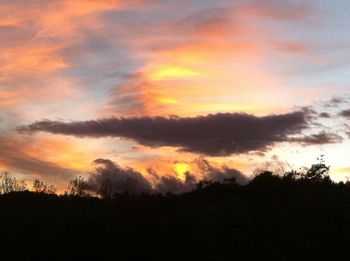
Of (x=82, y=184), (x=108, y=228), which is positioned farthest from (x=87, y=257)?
(x=82, y=184)

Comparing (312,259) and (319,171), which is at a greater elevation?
(319,171)

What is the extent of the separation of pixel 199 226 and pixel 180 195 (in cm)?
Result: 468

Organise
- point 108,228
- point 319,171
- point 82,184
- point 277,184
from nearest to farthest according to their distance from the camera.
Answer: point 108,228 < point 277,184 < point 319,171 < point 82,184

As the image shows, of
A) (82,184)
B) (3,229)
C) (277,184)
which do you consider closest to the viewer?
(3,229)

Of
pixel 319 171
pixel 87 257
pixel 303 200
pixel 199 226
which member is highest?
pixel 319 171

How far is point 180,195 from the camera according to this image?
23188 millimetres

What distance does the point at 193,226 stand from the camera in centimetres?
1862

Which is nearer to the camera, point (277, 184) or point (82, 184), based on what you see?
point (277, 184)

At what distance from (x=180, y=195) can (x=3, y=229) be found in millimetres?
6875

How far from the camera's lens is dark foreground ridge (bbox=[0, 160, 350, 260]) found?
17.3 m

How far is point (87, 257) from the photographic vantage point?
58.3 feet

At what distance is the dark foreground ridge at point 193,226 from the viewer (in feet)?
56.6

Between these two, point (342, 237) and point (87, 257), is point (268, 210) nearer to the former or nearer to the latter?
point (342, 237)

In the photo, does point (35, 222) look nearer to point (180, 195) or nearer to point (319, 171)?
point (180, 195)
